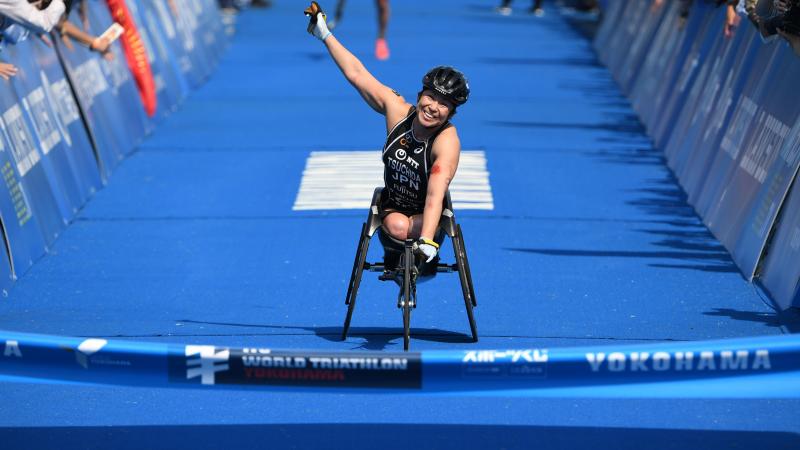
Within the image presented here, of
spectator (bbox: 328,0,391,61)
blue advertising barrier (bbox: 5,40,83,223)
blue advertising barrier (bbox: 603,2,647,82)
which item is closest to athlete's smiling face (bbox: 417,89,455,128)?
blue advertising barrier (bbox: 5,40,83,223)

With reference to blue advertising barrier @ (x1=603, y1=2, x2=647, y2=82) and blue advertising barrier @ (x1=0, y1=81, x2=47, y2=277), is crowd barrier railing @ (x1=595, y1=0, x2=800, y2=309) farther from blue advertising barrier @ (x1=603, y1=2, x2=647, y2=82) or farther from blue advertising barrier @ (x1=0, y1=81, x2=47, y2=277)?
blue advertising barrier @ (x1=0, y1=81, x2=47, y2=277)

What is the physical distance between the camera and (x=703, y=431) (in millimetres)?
6906

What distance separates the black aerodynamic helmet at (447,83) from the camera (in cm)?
757

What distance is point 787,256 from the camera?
9398mm

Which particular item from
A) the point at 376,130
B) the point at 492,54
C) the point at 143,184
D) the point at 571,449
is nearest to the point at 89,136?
the point at 143,184

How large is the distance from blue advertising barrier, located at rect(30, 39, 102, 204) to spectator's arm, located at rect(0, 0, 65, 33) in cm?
74

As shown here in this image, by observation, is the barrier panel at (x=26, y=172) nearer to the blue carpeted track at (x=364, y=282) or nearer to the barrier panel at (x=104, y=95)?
the blue carpeted track at (x=364, y=282)

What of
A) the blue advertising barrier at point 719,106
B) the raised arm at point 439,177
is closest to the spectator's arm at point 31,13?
the raised arm at point 439,177

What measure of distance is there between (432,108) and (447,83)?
16cm

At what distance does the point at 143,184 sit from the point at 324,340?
588cm

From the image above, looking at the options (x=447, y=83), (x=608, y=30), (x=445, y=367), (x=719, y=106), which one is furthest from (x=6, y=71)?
(x=608, y=30)

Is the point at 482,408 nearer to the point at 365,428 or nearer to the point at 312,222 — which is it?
the point at 365,428

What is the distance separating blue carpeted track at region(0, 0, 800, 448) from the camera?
7.00m

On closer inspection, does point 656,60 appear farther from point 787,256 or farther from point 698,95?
point 787,256
